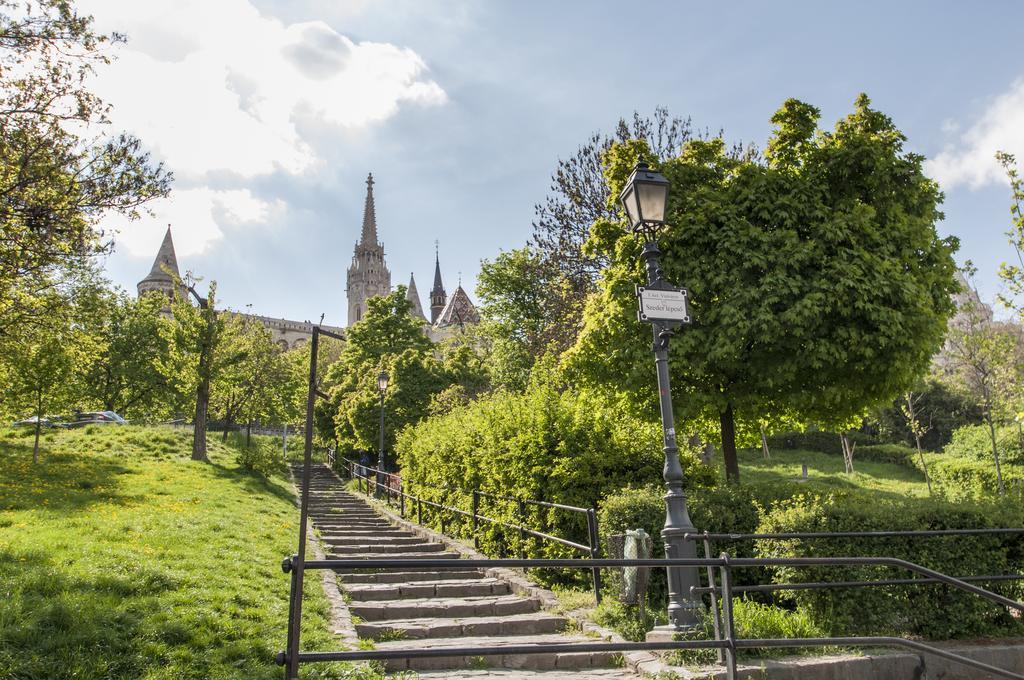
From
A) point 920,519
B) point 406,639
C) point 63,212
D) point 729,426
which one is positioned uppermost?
point 63,212

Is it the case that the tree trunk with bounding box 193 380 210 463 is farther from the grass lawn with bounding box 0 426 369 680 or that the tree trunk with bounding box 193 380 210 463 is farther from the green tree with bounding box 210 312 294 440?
the grass lawn with bounding box 0 426 369 680

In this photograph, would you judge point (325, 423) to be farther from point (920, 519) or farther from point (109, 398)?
point (920, 519)

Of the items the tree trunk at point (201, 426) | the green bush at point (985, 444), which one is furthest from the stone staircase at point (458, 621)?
the green bush at point (985, 444)

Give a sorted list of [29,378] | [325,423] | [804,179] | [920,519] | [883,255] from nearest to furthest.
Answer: [920,519] < [883,255] < [804,179] < [29,378] < [325,423]

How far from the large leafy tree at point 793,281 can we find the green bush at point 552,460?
3.04 ft

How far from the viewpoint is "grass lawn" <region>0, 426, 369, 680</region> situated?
508 cm

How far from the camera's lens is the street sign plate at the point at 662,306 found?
6.74 meters

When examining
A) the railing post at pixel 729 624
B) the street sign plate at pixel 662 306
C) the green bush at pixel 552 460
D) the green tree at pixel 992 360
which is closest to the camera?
the railing post at pixel 729 624

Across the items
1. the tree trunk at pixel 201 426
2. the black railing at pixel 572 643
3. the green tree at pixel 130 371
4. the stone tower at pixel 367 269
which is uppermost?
the stone tower at pixel 367 269

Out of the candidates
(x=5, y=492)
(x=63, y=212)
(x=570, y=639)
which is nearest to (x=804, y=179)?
(x=570, y=639)

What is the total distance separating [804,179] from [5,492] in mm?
16320

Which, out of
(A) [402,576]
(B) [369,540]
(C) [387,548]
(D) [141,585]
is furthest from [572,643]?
(B) [369,540]

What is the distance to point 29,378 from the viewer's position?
1950cm

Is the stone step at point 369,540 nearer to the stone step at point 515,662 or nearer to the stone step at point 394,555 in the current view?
the stone step at point 394,555
